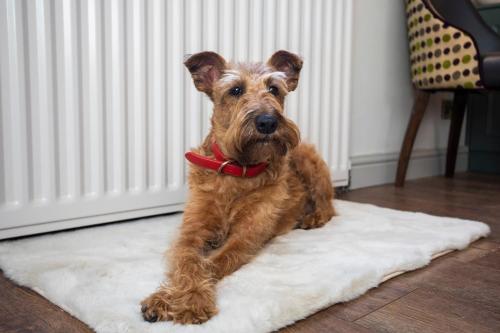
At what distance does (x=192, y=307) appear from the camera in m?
1.09

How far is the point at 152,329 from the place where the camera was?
1035 millimetres

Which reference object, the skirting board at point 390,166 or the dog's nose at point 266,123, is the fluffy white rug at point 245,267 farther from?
the skirting board at point 390,166

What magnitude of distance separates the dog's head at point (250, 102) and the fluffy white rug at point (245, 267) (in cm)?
36

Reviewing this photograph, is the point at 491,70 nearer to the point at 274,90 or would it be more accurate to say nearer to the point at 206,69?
the point at 274,90

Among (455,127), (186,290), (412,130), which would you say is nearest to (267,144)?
(186,290)

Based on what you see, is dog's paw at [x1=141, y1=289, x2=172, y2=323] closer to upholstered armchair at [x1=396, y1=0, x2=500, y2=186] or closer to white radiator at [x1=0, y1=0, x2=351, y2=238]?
white radiator at [x1=0, y1=0, x2=351, y2=238]

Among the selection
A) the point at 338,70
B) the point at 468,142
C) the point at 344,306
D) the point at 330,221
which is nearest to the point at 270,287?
the point at 344,306

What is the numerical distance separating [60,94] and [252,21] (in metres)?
0.99

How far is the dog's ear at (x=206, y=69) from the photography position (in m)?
1.71

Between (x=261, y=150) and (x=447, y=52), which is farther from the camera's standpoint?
(x=447, y=52)

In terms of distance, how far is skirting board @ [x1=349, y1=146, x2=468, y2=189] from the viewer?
3195mm

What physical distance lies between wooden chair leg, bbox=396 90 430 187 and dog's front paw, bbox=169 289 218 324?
2.37 metres

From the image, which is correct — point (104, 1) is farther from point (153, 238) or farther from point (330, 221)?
point (330, 221)

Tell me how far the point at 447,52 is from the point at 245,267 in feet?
6.78
